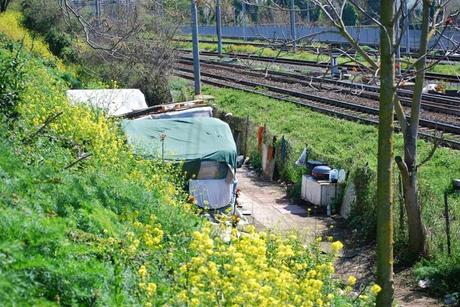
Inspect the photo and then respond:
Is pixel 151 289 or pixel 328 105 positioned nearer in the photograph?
pixel 151 289

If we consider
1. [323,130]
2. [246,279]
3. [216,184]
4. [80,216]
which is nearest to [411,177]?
[216,184]

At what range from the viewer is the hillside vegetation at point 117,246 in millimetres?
6113

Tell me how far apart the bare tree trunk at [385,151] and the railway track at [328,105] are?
929 cm

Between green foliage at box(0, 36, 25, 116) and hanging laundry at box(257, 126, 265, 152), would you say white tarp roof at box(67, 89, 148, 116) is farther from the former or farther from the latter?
green foliage at box(0, 36, 25, 116)

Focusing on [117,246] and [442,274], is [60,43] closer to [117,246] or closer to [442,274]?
[442,274]

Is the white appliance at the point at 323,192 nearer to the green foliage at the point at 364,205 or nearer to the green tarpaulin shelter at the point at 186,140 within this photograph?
the green foliage at the point at 364,205

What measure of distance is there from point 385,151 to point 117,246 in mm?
3021

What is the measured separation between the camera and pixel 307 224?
17.7 meters

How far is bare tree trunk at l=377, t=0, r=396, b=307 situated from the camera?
816cm

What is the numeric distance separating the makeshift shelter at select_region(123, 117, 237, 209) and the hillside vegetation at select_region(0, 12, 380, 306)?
2897 mm

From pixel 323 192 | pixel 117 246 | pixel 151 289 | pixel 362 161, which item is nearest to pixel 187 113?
pixel 323 192

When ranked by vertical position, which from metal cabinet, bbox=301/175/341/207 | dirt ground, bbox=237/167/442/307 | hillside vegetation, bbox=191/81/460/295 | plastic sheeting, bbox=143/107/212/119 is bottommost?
dirt ground, bbox=237/167/442/307

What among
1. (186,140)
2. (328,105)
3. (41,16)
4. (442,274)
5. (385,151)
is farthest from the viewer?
(41,16)

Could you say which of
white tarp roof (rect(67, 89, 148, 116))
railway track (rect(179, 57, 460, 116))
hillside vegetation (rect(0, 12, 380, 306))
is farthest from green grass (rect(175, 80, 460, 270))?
hillside vegetation (rect(0, 12, 380, 306))
